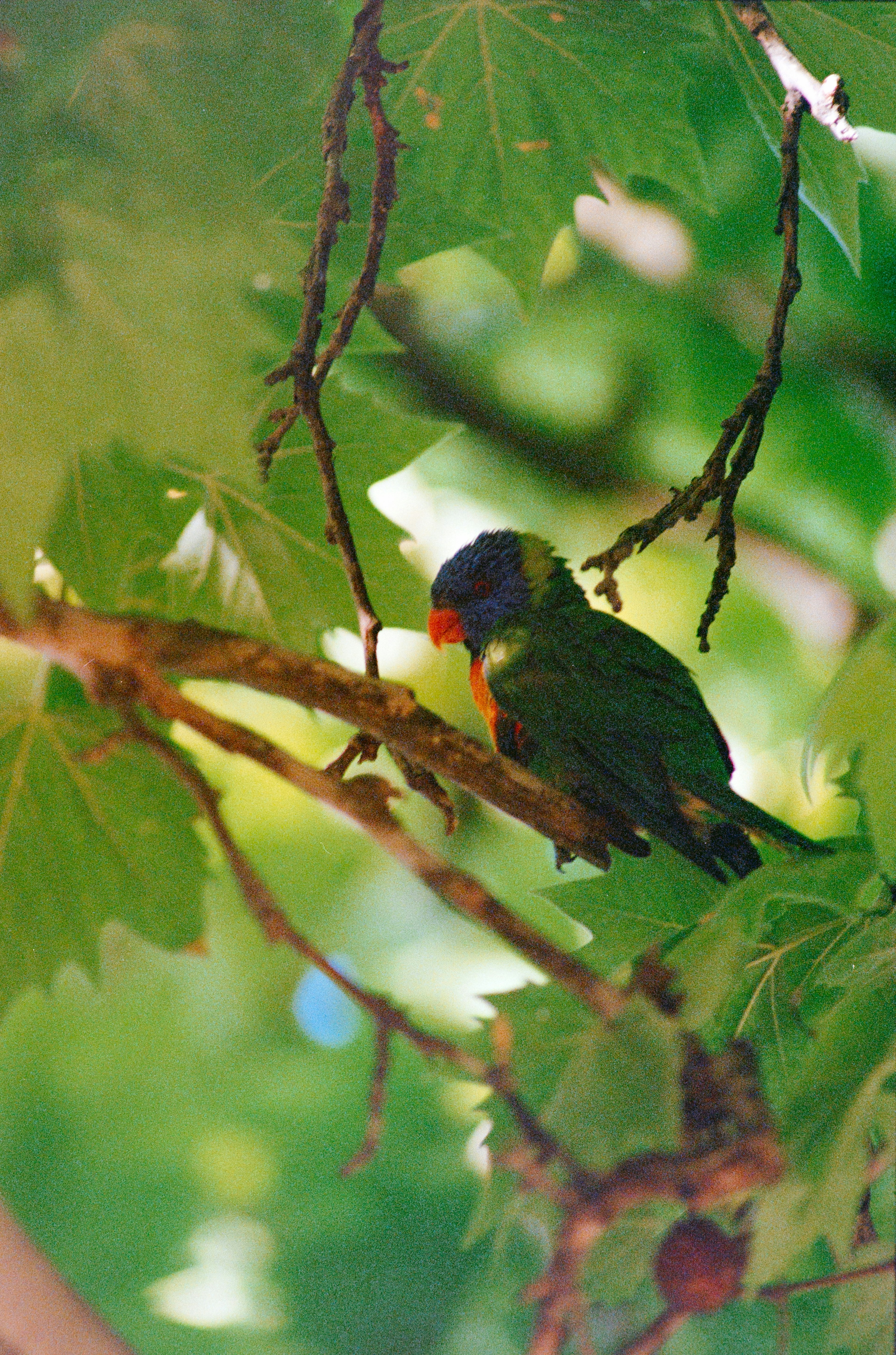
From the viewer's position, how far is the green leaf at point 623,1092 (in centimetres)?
37

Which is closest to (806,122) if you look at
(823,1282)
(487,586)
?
(487,586)

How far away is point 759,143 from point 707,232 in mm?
56

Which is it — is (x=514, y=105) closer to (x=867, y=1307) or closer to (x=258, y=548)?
(x=258, y=548)

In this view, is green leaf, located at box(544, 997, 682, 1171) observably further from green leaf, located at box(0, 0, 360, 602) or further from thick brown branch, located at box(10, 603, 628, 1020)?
green leaf, located at box(0, 0, 360, 602)

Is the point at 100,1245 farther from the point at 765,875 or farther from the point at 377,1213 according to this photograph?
the point at 765,875

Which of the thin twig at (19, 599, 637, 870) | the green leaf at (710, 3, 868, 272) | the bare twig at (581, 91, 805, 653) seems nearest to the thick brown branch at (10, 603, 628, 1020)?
the thin twig at (19, 599, 637, 870)

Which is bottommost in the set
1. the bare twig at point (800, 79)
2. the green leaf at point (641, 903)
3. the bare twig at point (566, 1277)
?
the bare twig at point (566, 1277)

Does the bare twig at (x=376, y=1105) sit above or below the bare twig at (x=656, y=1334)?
above

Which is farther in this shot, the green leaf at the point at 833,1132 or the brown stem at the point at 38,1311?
the brown stem at the point at 38,1311

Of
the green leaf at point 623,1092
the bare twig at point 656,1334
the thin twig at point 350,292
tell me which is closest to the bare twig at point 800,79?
the thin twig at point 350,292

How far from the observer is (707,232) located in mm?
499

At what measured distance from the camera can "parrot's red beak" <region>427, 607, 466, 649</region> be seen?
47 cm

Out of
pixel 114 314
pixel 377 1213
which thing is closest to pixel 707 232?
pixel 114 314

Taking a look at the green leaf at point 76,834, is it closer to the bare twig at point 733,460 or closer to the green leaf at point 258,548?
the green leaf at point 258,548
